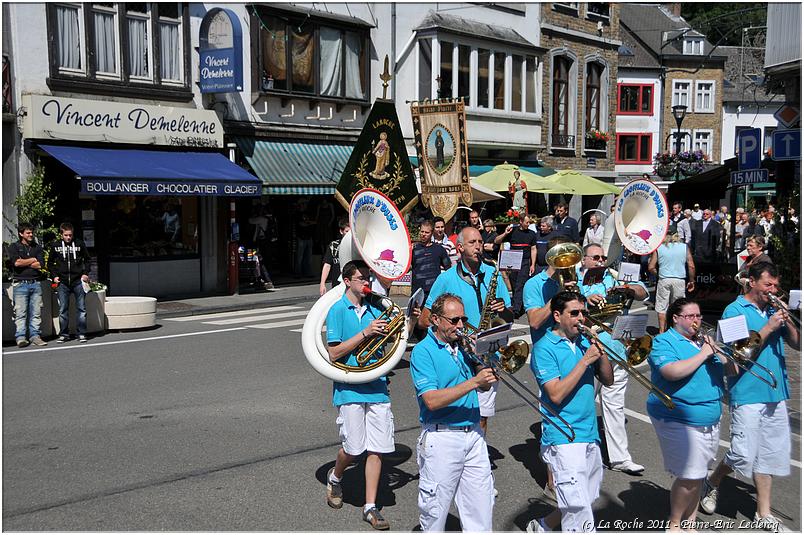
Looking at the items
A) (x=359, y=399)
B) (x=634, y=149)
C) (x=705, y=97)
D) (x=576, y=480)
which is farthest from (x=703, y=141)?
(x=576, y=480)

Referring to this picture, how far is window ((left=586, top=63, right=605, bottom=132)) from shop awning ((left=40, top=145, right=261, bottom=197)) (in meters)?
16.5

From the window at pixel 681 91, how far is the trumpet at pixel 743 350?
4696 cm

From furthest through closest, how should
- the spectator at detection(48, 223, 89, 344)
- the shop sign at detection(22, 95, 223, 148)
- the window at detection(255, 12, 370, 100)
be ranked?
the window at detection(255, 12, 370, 100) → the shop sign at detection(22, 95, 223, 148) → the spectator at detection(48, 223, 89, 344)

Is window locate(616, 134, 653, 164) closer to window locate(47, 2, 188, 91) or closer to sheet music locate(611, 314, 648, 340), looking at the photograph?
window locate(47, 2, 188, 91)

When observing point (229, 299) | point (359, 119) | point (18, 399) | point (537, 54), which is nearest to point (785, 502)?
point (18, 399)

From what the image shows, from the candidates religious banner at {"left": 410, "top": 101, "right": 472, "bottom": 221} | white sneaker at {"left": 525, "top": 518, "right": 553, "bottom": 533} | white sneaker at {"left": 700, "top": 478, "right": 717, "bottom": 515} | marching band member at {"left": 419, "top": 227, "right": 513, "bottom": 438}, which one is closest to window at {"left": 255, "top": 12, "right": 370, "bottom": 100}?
religious banner at {"left": 410, "top": 101, "right": 472, "bottom": 221}

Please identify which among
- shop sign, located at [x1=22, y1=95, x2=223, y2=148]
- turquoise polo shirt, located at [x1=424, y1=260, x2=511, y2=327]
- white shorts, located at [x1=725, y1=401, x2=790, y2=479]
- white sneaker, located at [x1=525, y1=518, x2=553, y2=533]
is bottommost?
white sneaker, located at [x1=525, y1=518, x2=553, y2=533]

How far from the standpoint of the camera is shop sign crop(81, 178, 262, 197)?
15133 mm

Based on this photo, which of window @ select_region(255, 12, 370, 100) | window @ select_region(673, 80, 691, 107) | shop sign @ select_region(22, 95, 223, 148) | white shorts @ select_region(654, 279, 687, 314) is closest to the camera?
white shorts @ select_region(654, 279, 687, 314)

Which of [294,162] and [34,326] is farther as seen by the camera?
[294,162]

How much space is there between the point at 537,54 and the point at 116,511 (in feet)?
78.9

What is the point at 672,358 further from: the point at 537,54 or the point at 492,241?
the point at 537,54

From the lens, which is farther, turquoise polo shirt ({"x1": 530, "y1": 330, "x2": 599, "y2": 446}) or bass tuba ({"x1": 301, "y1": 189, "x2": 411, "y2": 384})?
bass tuba ({"x1": 301, "y1": 189, "x2": 411, "y2": 384})

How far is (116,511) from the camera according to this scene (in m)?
5.75
